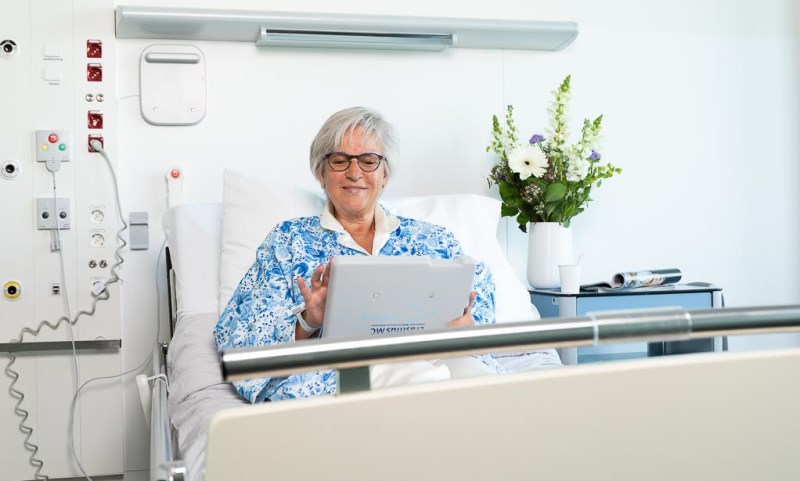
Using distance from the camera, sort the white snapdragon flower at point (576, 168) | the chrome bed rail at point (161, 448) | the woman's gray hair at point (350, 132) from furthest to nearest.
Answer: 1. the white snapdragon flower at point (576, 168)
2. the woman's gray hair at point (350, 132)
3. the chrome bed rail at point (161, 448)

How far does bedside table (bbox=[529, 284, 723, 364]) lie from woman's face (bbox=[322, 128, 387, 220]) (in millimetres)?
927

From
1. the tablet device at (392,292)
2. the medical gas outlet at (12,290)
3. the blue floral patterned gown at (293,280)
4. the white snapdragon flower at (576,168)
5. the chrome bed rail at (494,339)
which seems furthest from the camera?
the white snapdragon flower at (576,168)

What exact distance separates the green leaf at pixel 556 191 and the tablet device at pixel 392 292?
1.34 m

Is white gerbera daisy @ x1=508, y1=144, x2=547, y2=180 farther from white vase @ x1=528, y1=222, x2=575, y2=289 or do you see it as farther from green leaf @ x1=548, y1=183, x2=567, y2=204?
white vase @ x1=528, y1=222, x2=575, y2=289

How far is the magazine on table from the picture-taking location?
10.0 ft

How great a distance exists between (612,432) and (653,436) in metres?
0.06

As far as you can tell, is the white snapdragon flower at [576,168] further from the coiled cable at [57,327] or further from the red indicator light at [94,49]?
the red indicator light at [94,49]

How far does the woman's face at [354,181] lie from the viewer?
2406mm

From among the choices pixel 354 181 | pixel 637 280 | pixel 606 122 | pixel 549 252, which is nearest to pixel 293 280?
pixel 354 181

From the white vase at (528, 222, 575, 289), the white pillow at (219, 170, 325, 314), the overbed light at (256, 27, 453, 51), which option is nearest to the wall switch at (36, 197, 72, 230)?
the white pillow at (219, 170, 325, 314)

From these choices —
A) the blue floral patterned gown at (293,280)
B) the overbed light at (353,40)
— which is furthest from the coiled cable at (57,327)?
Result: the blue floral patterned gown at (293,280)

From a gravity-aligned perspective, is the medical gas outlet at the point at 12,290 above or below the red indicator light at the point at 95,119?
below

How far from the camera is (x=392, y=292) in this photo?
6.11 ft

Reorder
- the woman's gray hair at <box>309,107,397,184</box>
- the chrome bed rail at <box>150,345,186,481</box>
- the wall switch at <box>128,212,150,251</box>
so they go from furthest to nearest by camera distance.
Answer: the wall switch at <box>128,212,150,251</box> → the woman's gray hair at <box>309,107,397,184</box> → the chrome bed rail at <box>150,345,186,481</box>
